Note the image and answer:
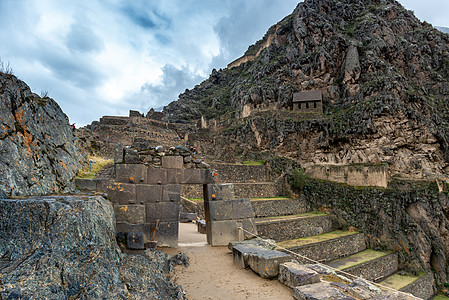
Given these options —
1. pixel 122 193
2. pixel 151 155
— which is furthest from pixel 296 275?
pixel 151 155

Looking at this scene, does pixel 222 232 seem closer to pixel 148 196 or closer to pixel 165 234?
pixel 165 234

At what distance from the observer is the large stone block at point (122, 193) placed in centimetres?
607

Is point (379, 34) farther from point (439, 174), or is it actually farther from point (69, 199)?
point (69, 199)

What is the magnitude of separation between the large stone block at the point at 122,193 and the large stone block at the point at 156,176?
49 centimetres

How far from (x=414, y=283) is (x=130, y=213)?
52.8 feet

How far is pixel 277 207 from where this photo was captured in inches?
645

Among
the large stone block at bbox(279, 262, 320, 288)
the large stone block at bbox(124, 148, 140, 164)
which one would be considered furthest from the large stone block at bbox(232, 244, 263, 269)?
the large stone block at bbox(124, 148, 140, 164)

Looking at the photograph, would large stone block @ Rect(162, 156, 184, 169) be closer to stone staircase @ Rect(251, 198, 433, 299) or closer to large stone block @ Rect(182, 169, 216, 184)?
large stone block @ Rect(182, 169, 216, 184)

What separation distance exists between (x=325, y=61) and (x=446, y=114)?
1622cm

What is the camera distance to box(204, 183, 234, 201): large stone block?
24.8 ft

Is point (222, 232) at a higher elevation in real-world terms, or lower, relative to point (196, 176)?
lower

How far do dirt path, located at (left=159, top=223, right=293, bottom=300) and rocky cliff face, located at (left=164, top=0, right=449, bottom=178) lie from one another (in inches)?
914

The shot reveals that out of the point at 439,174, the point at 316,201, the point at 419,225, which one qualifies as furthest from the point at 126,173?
the point at 439,174

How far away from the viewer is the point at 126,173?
645cm
